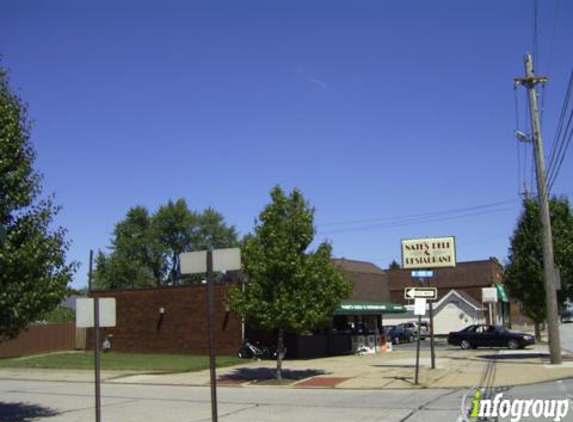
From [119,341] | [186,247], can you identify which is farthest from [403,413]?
[186,247]

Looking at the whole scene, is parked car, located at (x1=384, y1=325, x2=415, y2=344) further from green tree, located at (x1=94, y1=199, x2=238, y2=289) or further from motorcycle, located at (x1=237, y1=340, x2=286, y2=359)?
green tree, located at (x1=94, y1=199, x2=238, y2=289)

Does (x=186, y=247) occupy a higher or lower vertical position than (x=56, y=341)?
higher

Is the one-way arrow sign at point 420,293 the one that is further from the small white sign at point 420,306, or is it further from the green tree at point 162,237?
the green tree at point 162,237

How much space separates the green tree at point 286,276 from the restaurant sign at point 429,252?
6.20 meters

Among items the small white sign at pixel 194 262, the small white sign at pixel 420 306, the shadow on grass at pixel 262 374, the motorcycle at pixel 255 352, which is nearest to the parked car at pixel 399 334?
the motorcycle at pixel 255 352

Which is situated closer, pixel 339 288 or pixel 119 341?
pixel 339 288

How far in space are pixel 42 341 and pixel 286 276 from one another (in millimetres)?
23023

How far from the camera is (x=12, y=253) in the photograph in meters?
14.5

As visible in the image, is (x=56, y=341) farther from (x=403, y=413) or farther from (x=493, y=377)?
(x=403, y=413)

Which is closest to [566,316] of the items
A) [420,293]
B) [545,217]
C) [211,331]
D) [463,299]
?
[463,299]

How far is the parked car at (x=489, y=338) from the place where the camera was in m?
39.0

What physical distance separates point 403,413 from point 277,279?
8.92 m

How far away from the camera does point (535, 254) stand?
98.2 ft

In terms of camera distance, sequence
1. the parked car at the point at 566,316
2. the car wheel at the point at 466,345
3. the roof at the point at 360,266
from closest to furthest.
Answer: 1. the car wheel at the point at 466,345
2. the roof at the point at 360,266
3. the parked car at the point at 566,316
